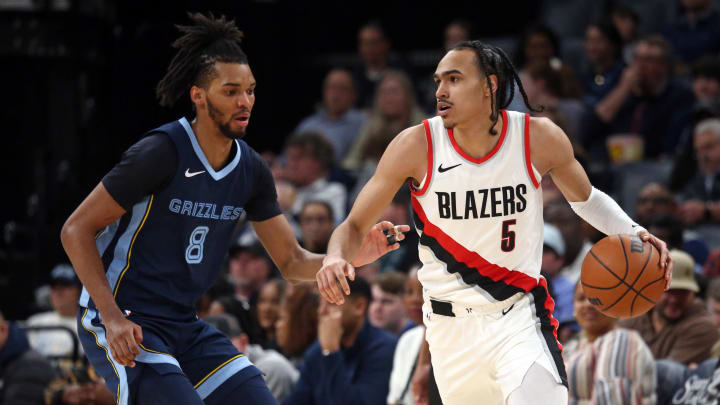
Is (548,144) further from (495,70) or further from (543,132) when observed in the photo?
(495,70)

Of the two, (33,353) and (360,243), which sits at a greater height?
(360,243)

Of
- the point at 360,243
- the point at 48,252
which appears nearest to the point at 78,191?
the point at 48,252

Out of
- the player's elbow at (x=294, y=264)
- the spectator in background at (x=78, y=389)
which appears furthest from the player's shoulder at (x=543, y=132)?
the spectator in background at (x=78, y=389)

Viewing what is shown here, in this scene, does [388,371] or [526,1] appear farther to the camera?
[526,1]

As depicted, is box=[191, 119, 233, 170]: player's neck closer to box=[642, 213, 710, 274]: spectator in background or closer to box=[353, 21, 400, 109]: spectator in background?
box=[642, 213, 710, 274]: spectator in background

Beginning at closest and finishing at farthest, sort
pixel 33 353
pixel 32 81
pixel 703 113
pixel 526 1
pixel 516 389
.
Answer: pixel 516 389, pixel 33 353, pixel 703 113, pixel 32 81, pixel 526 1

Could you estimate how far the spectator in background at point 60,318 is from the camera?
8688mm

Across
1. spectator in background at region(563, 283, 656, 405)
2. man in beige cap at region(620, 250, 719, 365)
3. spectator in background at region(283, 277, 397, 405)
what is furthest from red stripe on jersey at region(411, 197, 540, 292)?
spectator in background at region(283, 277, 397, 405)

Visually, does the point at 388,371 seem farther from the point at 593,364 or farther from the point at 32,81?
the point at 32,81

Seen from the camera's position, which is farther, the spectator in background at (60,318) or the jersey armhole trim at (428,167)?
the spectator in background at (60,318)

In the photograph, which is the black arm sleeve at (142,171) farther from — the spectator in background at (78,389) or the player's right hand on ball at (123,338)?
the spectator in background at (78,389)

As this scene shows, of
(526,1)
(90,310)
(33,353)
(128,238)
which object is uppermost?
(526,1)

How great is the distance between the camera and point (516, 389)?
4.41m

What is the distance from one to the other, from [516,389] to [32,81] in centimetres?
738
